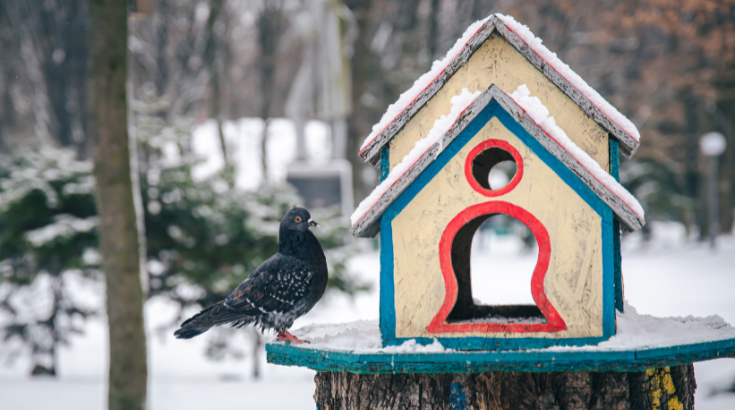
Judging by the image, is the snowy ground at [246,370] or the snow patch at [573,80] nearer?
the snow patch at [573,80]

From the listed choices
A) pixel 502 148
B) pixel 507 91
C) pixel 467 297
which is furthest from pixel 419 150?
pixel 467 297

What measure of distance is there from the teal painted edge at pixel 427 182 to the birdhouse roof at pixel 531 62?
0.66ft

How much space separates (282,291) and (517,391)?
0.91 m

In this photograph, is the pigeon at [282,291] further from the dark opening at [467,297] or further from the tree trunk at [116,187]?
the tree trunk at [116,187]

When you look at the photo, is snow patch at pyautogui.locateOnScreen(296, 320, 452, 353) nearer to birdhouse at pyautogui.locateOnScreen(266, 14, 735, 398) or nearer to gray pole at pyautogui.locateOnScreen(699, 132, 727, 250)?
birdhouse at pyautogui.locateOnScreen(266, 14, 735, 398)

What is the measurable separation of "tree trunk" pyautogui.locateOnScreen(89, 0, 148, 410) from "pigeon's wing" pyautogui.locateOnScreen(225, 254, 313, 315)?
268cm

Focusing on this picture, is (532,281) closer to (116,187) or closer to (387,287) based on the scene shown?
(387,287)

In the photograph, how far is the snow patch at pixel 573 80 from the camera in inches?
84.4

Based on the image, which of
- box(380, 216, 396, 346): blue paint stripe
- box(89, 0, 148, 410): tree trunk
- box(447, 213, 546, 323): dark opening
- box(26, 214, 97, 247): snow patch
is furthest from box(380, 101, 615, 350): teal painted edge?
box(26, 214, 97, 247): snow patch

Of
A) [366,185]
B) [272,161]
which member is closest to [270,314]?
[366,185]

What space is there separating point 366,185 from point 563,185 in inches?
597

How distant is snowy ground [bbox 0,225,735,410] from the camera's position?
655 cm

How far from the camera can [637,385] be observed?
7.22 feet

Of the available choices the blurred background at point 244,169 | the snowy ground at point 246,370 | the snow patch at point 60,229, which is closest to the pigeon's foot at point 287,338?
the blurred background at point 244,169
